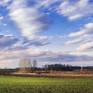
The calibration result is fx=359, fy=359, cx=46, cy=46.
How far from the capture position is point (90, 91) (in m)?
28.4

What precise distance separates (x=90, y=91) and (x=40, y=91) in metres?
3.97

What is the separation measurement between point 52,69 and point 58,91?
48.2m

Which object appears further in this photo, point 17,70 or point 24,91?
point 17,70

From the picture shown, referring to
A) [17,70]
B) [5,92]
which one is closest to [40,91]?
[5,92]

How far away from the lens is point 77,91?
92.5ft

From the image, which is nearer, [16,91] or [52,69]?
[16,91]

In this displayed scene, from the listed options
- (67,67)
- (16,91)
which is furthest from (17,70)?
(16,91)

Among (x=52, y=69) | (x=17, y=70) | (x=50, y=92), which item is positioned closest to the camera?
(x=50, y=92)

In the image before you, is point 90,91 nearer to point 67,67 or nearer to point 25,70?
point 25,70

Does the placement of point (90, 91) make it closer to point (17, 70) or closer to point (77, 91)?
point (77, 91)

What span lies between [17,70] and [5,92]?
177 ft

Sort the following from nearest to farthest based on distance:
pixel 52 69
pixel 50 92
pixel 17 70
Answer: pixel 50 92 < pixel 52 69 < pixel 17 70

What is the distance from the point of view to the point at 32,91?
92.1ft

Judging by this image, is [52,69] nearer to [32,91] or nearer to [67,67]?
[67,67]
